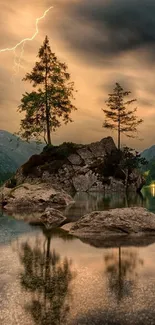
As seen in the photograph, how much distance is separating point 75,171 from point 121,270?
144 feet

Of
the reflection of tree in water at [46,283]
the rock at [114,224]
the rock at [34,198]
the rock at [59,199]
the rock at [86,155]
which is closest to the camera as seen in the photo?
the reflection of tree in water at [46,283]

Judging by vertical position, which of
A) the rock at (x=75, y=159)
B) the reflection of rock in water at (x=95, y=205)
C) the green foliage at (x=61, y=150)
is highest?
the green foliage at (x=61, y=150)

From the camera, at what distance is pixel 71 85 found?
55.3 metres

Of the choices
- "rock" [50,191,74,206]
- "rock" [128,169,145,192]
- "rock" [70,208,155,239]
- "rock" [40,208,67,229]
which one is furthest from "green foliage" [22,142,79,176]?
"rock" [70,208,155,239]

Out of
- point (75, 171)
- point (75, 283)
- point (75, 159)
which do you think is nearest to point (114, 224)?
point (75, 283)

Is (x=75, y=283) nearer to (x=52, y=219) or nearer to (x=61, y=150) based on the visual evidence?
(x=52, y=219)

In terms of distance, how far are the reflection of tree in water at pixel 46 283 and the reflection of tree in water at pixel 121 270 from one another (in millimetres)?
1085

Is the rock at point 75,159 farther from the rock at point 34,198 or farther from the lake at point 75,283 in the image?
the lake at point 75,283

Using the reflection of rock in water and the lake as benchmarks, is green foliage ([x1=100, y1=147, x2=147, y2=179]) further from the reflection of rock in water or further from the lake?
the lake

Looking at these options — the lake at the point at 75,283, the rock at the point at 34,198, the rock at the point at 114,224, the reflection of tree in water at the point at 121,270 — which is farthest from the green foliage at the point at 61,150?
the reflection of tree in water at the point at 121,270

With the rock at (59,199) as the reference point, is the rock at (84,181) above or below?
above

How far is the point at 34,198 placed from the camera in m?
26.6

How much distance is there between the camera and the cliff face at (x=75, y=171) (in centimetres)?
5216

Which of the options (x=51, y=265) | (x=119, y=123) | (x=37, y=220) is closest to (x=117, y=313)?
(x=51, y=265)
